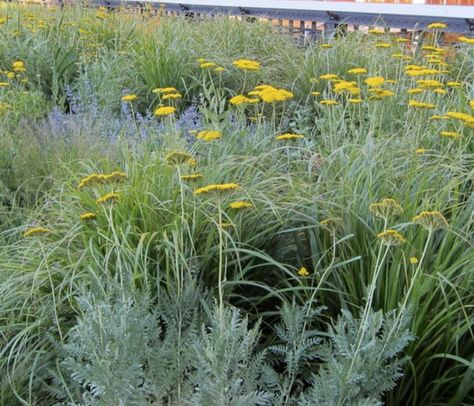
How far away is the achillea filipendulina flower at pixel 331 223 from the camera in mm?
2671

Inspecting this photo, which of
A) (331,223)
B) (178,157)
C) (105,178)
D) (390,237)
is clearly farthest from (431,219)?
(105,178)

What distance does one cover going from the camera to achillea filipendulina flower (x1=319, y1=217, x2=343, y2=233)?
105 inches

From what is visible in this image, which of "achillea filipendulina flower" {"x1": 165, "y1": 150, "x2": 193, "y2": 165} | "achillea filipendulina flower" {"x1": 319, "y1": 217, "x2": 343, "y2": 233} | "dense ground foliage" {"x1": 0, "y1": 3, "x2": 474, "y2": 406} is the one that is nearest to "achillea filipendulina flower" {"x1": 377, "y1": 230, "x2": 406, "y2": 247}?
"dense ground foliage" {"x1": 0, "y1": 3, "x2": 474, "y2": 406}

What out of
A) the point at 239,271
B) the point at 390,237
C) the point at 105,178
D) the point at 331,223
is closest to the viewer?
the point at 390,237

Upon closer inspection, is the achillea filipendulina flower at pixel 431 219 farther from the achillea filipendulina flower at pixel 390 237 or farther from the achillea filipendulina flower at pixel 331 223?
the achillea filipendulina flower at pixel 331 223

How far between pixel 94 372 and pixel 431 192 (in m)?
1.77

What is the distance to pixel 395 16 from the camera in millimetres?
10023

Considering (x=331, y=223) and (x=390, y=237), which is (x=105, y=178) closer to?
(x=331, y=223)

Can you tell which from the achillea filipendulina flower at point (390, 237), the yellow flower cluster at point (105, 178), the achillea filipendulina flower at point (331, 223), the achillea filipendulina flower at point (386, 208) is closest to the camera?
the achillea filipendulina flower at point (390, 237)

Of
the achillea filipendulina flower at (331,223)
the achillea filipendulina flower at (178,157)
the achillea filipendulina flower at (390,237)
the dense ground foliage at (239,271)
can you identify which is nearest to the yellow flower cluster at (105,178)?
the dense ground foliage at (239,271)

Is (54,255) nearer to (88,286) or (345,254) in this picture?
(88,286)

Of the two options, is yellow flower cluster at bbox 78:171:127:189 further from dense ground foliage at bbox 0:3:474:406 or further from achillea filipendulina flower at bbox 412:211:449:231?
achillea filipendulina flower at bbox 412:211:449:231

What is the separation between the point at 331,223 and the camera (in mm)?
2727

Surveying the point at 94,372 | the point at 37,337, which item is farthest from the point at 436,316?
the point at 37,337
